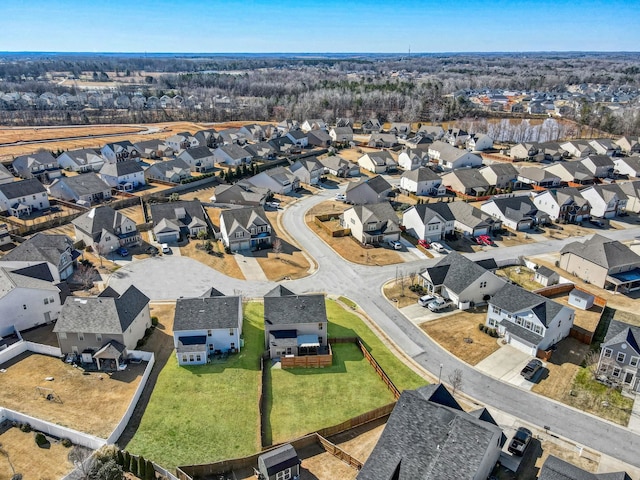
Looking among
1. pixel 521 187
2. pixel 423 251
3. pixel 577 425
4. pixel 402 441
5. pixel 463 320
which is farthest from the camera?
pixel 521 187

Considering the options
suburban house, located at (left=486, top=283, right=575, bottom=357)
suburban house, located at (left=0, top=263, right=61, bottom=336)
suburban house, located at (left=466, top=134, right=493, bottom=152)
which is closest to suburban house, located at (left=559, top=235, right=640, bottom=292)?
suburban house, located at (left=486, top=283, right=575, bottom=357)

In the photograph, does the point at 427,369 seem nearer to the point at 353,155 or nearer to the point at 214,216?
the point at 214,216

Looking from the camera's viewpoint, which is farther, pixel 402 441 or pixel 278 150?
pixel 278 150

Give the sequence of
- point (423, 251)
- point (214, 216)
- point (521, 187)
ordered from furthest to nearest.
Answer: point (521, 187) < point (214, 216) < point (423, 251)

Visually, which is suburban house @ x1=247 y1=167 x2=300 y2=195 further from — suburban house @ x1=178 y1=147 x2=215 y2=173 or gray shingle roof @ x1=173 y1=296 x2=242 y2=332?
gray shingle roof @ x1=173 y1=296 x2=242 y2=332

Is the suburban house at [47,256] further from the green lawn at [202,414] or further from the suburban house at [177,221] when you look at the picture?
the green lawn at [202,414]

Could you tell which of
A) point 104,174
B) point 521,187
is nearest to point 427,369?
point 521,187

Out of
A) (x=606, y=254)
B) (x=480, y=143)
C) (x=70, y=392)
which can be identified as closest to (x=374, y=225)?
(x=606, y=254)
